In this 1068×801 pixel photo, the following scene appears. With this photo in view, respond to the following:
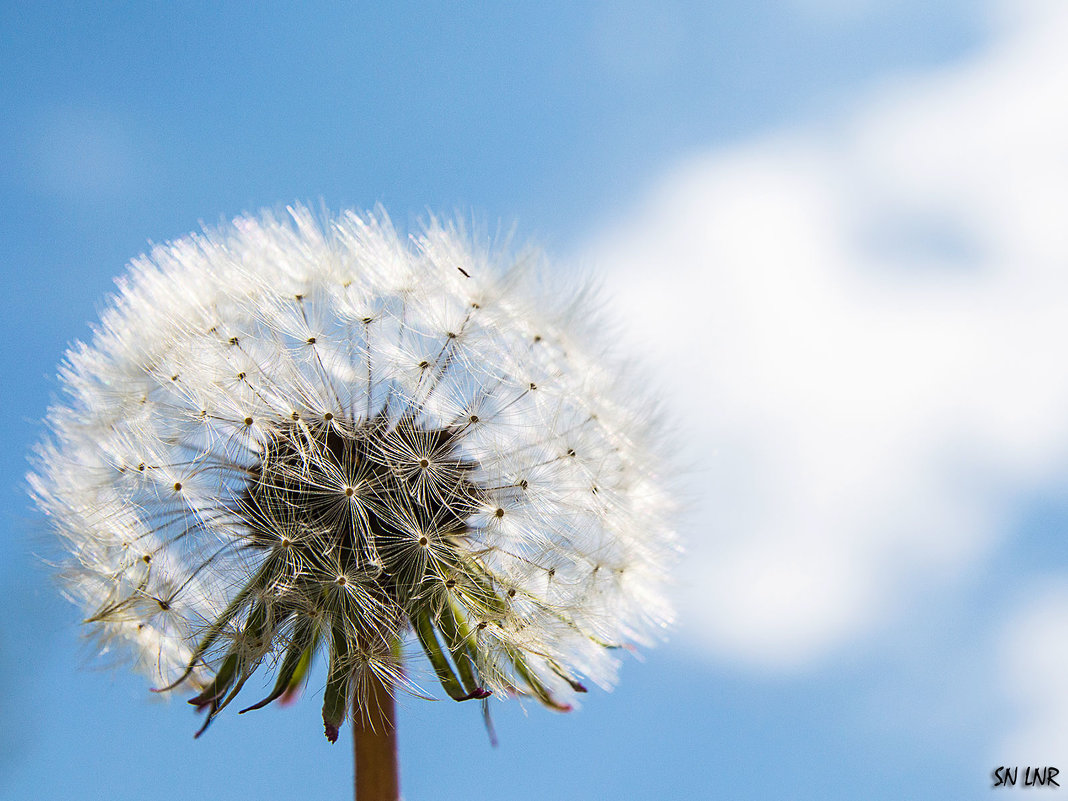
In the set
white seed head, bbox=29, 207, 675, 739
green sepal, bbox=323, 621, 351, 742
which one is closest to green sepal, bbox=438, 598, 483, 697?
white seed head, bbox=29, 207, 675, 739

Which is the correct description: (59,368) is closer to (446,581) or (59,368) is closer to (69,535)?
(69,535)

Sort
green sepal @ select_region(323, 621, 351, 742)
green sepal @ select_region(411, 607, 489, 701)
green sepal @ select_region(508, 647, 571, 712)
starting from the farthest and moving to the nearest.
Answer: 1. green sepal @ select_region(508, 647, 571, 712)
2. green sepal @ select_region(411, 607, 489, 701)
3. green sepal @ select_region(323, 621, 351, 742)

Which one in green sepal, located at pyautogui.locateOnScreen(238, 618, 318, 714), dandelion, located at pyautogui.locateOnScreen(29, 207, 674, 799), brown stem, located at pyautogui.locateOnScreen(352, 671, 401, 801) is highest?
dandelion, located at pyautogui.locateOnScreen(29, 207, 674, 799)

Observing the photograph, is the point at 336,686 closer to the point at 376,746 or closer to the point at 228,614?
the point at 376,746

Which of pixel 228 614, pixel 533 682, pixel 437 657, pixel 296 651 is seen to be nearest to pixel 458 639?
pixel 437 657

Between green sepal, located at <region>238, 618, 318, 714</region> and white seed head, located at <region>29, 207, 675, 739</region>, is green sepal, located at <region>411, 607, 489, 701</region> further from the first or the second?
green sepal, located at <region>238, 618, 318, 714</region>
